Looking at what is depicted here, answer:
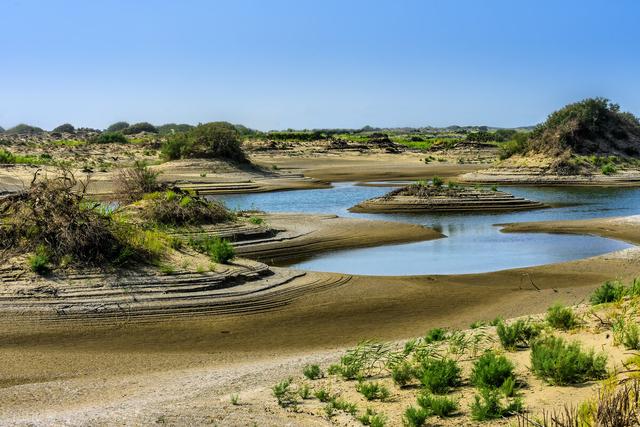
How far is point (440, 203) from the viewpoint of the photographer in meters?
36.2

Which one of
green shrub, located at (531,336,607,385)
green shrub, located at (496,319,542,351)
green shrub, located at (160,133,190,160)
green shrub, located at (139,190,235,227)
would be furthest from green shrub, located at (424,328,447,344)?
green shrub, located at (160,133,190,160)

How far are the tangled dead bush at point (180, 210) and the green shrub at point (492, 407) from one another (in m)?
16.1

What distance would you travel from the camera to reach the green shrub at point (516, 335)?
998cm

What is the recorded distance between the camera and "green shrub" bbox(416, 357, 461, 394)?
8.43 meters

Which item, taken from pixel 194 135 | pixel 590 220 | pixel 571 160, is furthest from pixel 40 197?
pixel 571 160

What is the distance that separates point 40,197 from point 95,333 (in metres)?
4.93

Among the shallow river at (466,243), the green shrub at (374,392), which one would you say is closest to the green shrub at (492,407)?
the green shrub at (374,392)

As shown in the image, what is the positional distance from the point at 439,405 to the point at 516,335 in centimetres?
285

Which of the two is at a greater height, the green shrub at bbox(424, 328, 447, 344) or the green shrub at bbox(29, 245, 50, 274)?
the green shrub at bbox(29, 245, 50, 274)

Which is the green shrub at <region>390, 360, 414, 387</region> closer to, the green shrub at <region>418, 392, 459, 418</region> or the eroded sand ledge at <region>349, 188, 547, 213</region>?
the green shrub at <region>418, 392, 459, 418</region>

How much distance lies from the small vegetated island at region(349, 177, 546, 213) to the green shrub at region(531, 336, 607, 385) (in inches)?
1073

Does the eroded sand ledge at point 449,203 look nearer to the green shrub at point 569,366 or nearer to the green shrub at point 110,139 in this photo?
the green shrub at point 569,366

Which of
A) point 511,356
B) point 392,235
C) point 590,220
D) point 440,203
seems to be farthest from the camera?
point 440,203

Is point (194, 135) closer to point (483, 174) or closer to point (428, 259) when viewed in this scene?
point (483, 174)
